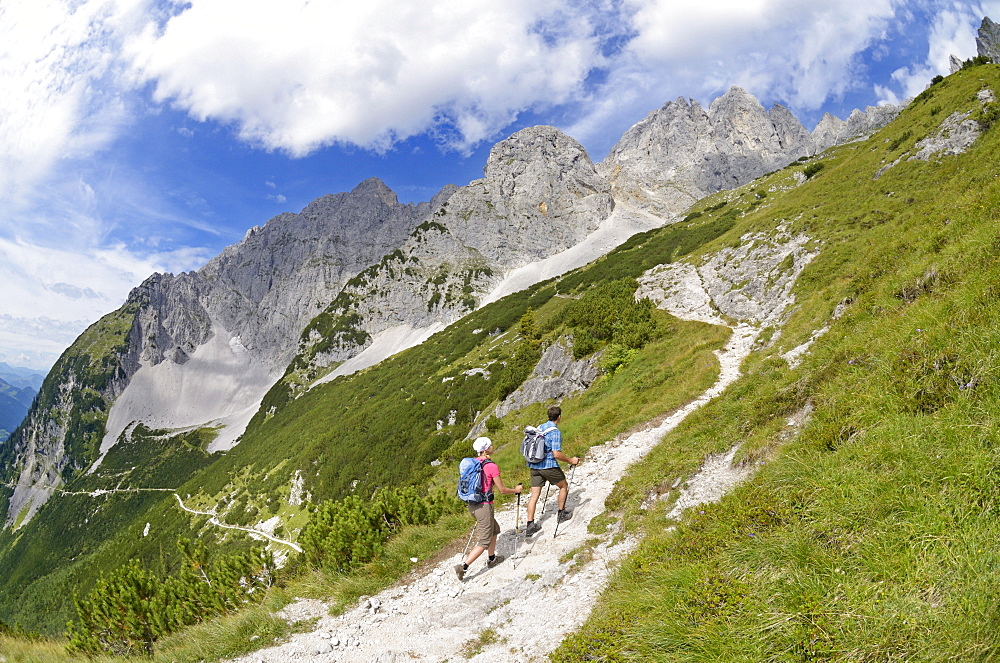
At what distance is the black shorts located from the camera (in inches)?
418

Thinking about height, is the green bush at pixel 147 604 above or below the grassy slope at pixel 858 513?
above

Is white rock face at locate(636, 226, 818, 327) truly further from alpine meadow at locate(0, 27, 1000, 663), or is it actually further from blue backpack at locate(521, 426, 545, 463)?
blue backpack at locate(521, 426, 545, 463)

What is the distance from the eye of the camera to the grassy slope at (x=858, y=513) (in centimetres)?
343

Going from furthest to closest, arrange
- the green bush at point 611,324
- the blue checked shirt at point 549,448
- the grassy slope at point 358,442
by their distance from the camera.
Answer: the green bush at point 611,324 < the grassy slope at point 358,442 < the blue checked shirt at point 549,448

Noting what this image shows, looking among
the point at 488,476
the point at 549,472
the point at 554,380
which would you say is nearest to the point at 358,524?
the point at 488,476

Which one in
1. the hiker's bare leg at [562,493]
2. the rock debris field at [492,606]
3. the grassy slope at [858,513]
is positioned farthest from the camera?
the hiker's bare leg at [562,493]

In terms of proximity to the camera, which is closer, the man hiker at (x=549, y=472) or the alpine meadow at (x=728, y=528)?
the alpine meadow at (x=728, y=528)

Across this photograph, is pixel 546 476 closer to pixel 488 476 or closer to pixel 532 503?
pixel 532 503

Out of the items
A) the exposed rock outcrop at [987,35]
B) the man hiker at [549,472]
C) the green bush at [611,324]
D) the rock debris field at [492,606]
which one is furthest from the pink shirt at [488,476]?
the exposed rock outcrop at [987,35]

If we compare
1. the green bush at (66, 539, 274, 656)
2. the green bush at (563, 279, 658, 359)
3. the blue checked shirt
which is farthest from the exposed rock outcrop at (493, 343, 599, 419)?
the green bush at (66, 539, 274, 656)

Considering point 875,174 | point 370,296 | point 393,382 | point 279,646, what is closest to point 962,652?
point 279,646

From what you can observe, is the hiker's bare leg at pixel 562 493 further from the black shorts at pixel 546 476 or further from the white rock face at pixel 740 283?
the white rock face at pixel 740 283

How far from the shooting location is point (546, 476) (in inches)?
421

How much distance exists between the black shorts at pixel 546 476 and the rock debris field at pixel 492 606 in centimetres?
112
